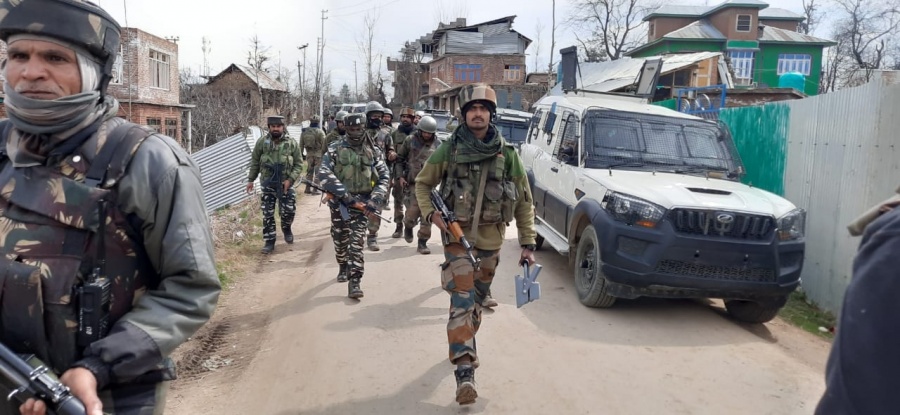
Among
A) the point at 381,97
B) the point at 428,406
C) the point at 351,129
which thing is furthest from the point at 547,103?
the point at 381,97

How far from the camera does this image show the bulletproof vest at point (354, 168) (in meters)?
7.09

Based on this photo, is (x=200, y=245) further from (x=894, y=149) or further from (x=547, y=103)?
(x=547, y=103)

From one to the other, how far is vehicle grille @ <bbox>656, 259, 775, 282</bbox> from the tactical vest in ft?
5.45

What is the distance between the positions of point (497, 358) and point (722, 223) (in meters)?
2.26

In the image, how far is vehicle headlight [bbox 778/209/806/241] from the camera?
17.9 ft

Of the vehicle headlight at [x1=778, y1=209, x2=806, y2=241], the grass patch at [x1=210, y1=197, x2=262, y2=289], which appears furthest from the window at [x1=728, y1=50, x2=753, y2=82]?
the vehicle headlight at [x1=778, y1=209, x2=806, y2=241]

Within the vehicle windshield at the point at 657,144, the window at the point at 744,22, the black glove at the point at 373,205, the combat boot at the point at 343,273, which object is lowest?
the combat boot at the point at 343,273

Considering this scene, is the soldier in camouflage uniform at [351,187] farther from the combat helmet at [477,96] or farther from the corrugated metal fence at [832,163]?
the corrugated metal fence at [832,163]

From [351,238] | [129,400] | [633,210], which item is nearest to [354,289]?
[351,238]

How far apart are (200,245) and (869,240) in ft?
5.65

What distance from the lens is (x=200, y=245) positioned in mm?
1926

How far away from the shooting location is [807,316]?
6543 mm

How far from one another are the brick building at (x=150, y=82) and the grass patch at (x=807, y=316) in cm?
2344

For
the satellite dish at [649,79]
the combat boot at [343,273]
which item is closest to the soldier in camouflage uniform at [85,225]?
the combat boot at [343,273]
